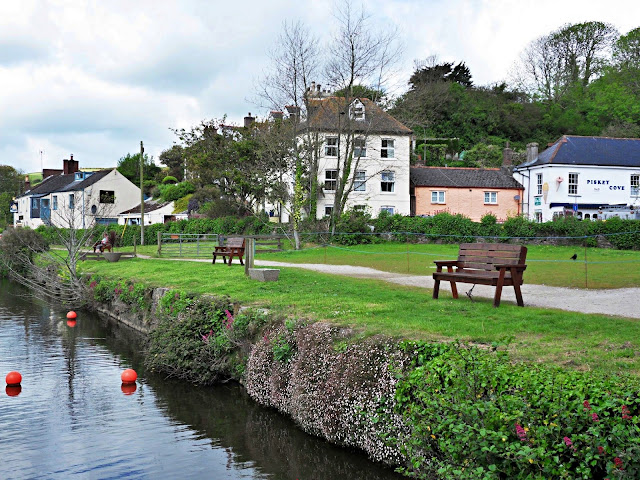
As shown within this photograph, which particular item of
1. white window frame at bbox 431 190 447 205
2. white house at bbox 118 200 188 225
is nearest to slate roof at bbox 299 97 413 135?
white window frame at bbox 431 190 447 205

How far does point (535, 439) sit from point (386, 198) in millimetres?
47853

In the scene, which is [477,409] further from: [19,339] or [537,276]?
[19,339]

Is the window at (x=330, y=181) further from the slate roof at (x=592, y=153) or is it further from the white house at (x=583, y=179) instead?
the slate roof at (x=592, y=153)

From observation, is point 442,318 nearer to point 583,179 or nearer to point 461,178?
point 461,178

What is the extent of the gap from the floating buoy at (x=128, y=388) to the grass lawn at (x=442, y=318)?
2723 mm

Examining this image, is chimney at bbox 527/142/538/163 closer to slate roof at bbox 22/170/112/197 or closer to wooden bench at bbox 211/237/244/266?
wooden bench at bbox 211/237/244/266

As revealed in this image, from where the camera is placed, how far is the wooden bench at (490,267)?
11.1 meters

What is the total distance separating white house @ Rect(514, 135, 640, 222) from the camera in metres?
53.0

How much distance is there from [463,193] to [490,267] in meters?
43.6

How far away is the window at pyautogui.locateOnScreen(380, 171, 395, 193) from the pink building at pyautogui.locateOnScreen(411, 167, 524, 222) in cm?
261

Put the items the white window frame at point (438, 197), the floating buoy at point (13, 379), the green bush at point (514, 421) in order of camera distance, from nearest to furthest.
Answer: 1. the green bush at point (514, 421)
2. the floating buoy at point (13, 379)
3. the white window frame at point (438, 197)

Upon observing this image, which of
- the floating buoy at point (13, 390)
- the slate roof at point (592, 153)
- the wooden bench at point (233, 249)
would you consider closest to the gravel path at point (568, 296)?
the wooden bench at point (233, 249)

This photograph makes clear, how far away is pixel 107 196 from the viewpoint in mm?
71750

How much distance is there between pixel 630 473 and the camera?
Answer: 4.73m
